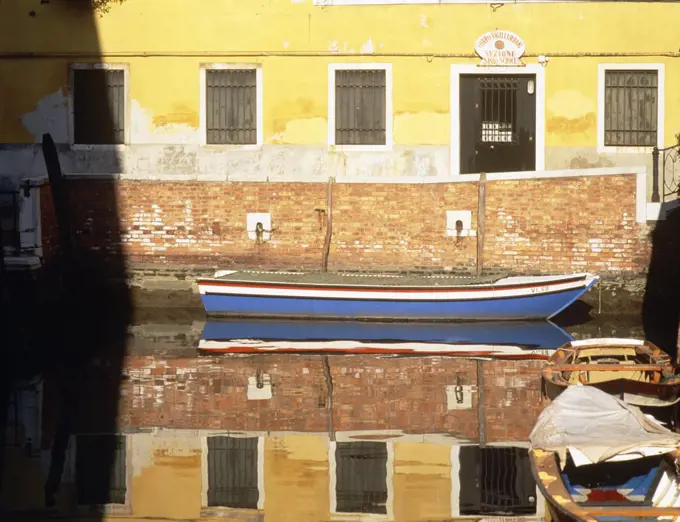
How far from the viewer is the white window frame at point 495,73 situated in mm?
20250

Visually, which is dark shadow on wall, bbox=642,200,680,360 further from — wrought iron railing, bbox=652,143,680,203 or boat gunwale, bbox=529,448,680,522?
boat gunwale, bbox=529,448,680,522

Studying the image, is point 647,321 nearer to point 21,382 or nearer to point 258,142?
point 258,142

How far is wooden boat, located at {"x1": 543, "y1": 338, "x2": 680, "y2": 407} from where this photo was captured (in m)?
12.0

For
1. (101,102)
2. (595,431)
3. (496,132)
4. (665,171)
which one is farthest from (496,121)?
(595,431)

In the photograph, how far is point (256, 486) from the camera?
10.2m

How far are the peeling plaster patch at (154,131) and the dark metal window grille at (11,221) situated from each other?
2508mm

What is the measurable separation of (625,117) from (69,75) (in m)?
7.97

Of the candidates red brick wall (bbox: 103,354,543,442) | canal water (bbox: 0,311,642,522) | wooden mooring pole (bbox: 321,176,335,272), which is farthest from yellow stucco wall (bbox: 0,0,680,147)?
red brick wall (bbox: 103,354,543,442)

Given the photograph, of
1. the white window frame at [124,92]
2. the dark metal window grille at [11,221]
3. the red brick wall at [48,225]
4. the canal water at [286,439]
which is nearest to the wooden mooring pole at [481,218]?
the canal water at [286,439]

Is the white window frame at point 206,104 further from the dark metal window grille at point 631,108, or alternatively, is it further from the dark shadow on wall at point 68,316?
the dark metal window grille at point 631,108

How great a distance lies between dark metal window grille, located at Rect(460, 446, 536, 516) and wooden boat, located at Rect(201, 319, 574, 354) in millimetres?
5514

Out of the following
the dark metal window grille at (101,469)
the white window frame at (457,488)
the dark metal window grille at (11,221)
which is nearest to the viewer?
the white window frame at (457,488)

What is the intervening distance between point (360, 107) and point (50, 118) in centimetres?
448

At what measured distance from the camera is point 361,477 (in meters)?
10.4
